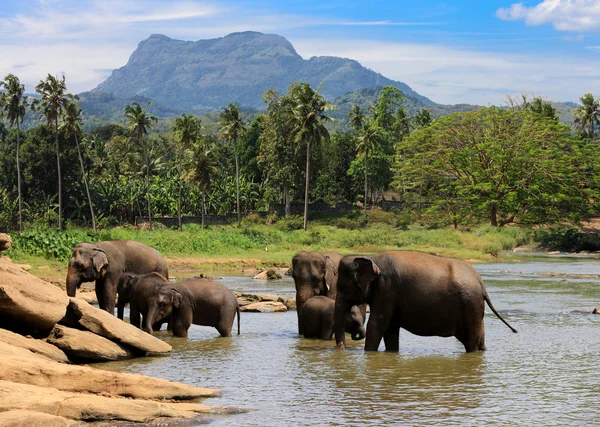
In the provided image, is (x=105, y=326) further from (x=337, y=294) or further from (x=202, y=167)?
(x=202, y=167)

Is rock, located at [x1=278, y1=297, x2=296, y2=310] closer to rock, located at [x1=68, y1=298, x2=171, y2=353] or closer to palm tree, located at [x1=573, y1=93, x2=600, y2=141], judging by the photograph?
rock, located at [x1=68, y1=298, x2=171, y2=353]

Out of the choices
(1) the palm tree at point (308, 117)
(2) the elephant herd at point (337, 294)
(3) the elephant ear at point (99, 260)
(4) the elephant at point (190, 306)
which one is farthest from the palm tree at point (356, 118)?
(4) the elephant at point (190, 306)

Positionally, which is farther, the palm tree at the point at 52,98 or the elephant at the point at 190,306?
the palm tree at the point at 52,98

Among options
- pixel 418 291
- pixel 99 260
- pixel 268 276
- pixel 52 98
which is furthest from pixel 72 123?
pixel 418 291

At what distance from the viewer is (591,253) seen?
6366 centimetres

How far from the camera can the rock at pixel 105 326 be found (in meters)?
14.5

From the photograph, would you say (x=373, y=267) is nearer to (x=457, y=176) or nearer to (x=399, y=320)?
(x=399, y=320)

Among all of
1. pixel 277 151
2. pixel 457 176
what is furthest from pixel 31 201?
pixel 457 176

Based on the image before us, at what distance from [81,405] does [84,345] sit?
4353mm

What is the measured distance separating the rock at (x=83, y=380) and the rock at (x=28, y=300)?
2.15 meters

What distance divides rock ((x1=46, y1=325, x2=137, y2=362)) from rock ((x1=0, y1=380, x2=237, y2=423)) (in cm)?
362

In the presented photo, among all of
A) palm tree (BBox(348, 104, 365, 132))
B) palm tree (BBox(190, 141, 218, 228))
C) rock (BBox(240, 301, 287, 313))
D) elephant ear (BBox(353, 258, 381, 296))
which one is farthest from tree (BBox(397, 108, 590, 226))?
elephant ear (BBox(353, 258, 381, 296))

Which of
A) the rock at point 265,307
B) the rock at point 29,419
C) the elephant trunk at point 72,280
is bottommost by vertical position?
the rock at point 265,307

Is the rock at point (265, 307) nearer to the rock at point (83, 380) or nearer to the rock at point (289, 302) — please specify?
the rock at point (289, 302)
